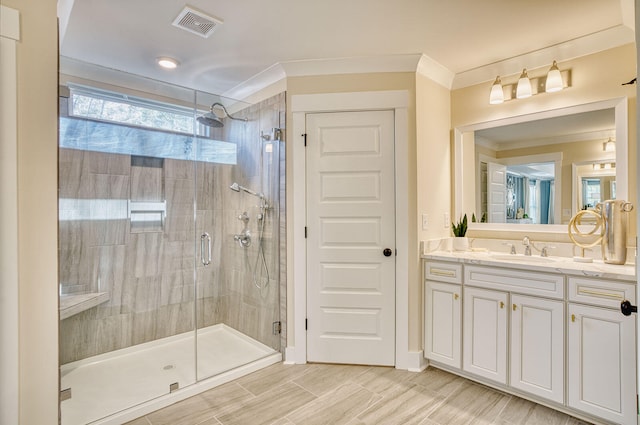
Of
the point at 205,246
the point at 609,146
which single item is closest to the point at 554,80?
the point at 609,146

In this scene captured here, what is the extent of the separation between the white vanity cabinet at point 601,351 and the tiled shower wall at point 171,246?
2.06m

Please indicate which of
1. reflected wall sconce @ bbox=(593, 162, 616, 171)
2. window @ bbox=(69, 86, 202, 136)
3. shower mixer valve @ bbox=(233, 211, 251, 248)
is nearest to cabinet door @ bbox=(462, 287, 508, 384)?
reflected wall sconce @ bbox=(593, 162, 616, 171)

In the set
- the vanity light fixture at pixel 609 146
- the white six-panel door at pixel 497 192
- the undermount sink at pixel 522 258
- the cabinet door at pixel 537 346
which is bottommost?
the cabinet door at pixel 537 346

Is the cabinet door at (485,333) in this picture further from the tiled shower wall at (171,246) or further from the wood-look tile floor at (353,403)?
the tiled shower wall at (171,246)

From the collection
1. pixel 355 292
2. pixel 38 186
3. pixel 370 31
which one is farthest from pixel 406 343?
pixel 38 186

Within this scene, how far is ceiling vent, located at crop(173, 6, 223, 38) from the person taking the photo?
6.75ft

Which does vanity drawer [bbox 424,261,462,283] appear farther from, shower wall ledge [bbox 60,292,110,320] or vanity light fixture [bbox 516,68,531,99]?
shower wall ledge [bbox 60,292,110,320]

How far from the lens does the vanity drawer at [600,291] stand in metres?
1.88

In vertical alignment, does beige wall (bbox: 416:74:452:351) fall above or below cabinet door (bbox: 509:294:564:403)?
above

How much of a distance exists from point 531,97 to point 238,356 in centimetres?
326

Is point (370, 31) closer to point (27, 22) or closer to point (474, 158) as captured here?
point (474, 158)

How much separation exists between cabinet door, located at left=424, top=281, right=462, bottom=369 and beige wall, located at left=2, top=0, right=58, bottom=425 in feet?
7.84

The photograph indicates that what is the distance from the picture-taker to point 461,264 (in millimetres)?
2537

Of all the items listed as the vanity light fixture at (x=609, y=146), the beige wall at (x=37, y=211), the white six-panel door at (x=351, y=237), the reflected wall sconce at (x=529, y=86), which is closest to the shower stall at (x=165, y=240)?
the white six-panel door at (x=351, y=237)
